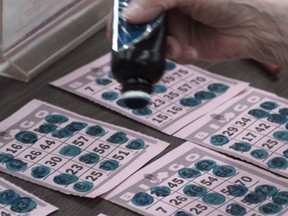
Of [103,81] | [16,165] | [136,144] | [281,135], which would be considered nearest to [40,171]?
[16,165]

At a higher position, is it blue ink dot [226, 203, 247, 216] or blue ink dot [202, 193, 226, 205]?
blue ink dot [202, 193, 226, 205]

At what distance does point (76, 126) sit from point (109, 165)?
0.10m

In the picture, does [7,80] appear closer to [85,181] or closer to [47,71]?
[47,71]

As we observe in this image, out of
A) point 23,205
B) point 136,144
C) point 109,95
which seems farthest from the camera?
point 109,95

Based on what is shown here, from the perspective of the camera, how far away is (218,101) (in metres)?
1.10

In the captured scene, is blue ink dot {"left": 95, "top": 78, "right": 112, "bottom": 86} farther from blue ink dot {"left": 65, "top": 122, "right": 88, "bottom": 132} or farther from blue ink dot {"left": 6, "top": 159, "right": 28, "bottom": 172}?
blue ink dot {"left": 6, "top": 159, "right": 28, "bottom": 172}

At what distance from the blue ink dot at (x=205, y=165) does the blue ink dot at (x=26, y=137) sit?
0.75ft

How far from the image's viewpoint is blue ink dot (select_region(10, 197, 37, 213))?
2.90 feet

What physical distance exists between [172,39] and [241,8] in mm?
97

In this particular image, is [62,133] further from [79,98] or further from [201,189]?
[201,189]

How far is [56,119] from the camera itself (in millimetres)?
1052

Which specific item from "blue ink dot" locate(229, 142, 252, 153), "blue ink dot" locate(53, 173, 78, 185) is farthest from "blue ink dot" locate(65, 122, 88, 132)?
"blue ink dot" locate(229, 142, 252, 153)

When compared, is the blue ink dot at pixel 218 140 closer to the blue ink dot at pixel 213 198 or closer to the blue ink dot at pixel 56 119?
the blue ink dot at pixel 213 198

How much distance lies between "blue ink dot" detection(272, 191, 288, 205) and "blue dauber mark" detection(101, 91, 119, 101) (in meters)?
0.31
